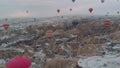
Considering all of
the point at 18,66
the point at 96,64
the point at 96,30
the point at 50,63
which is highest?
the point at 18,66

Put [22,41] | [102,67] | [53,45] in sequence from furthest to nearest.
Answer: [22,41] < [53,45] < [102,67]

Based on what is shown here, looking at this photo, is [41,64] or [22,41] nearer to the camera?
[41,64]

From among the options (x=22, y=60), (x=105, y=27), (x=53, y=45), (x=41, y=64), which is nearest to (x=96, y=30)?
(x=105, y=27)

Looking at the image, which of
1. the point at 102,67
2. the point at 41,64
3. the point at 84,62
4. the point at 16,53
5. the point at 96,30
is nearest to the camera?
the point at 102,67

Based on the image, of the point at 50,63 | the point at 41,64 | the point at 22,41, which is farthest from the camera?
the point at 22,41

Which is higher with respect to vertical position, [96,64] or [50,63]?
[96,64]

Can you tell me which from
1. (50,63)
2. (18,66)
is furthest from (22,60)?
(50,63)

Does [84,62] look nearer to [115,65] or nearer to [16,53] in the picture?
[115,65]

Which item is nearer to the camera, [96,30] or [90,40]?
[90,40]

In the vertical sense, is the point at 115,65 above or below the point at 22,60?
below

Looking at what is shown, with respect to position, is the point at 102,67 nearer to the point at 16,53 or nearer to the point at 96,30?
the point at 16,53
